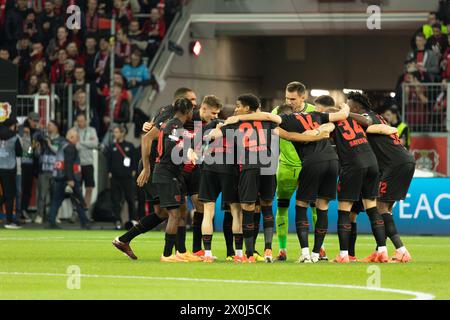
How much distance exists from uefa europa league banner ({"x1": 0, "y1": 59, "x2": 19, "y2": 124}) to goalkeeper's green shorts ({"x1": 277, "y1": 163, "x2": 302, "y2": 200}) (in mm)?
11345

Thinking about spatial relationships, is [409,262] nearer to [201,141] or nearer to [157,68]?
[201,141]

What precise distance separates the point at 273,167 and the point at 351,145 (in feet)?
3.30

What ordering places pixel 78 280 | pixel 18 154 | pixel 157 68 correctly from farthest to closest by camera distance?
pixel 157 68 < pixel 18 154 < pixel 78 280

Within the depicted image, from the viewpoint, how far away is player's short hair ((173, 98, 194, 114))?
16750 mm

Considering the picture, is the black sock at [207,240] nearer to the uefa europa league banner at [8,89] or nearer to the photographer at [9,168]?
the photographer at [9,168]

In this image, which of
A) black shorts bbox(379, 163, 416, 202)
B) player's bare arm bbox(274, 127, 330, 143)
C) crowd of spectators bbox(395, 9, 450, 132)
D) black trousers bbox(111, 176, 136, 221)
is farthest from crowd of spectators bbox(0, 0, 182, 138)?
player's bare arm bbox(274, 127, 330, 143)

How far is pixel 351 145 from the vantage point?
1689cm

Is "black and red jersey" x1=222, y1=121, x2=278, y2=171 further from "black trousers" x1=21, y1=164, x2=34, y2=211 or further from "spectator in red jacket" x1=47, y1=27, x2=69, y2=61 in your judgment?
"spectator in red jacket" x1=47, y1=27, x2=69, y2=61

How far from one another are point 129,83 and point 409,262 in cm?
1476

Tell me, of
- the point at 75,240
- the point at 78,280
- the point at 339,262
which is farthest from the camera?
the point at 75,240

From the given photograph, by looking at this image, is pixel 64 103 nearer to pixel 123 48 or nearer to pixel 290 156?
pixel 123 48

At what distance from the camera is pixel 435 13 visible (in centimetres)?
3042

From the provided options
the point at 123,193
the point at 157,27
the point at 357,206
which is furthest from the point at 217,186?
the point at 157,27
